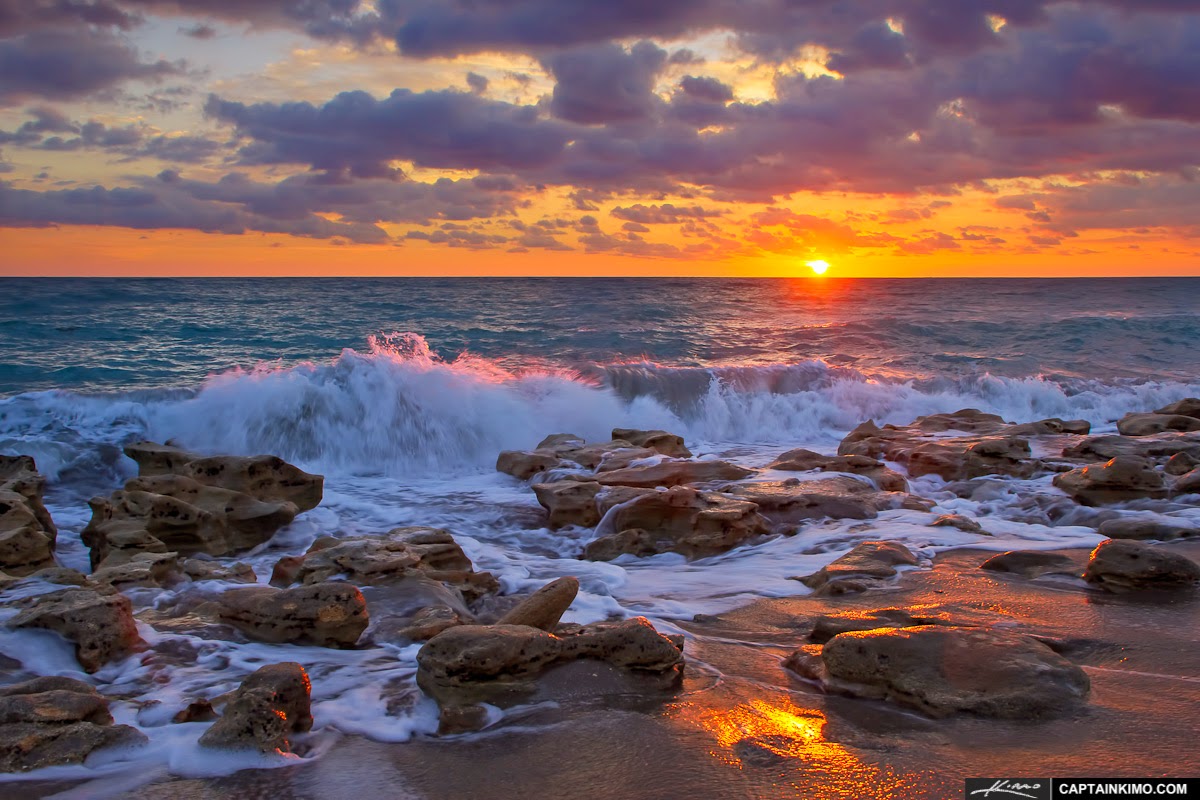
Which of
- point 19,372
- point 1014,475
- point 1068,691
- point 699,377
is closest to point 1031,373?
point 699,377

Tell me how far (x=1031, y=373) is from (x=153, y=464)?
21271mm

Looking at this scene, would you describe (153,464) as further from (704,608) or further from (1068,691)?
(1068,691)

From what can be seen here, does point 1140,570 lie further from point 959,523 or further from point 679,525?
point 679,525

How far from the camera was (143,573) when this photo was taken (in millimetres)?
5754

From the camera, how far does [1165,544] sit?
6.25m

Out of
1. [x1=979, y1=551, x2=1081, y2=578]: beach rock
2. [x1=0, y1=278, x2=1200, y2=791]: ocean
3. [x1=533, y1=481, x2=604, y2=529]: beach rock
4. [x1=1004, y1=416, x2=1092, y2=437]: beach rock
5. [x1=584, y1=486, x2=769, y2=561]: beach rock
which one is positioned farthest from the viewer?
[x1=1004, y1=416, x2=1092, y2=437]: beach rock

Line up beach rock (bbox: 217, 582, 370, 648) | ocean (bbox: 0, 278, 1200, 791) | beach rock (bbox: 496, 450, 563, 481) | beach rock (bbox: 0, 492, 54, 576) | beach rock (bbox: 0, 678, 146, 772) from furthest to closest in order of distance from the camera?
1. beach rock (bbox: 496, 450, 563, 481)
2. beach rock (bbox: 0, 492, 54, 576)
3. ocean (bbox: 0, 278, 1200, 791)
4. beach rock (bbox: 217, 582, 370, 648)
5. beach rock (bbox: 0, 678, 146, 772)

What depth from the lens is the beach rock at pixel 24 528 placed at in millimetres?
6227

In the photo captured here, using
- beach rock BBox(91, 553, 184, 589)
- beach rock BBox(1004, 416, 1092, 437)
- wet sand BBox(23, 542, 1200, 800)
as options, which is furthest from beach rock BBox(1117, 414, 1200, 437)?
beach rock BBox(91, 553, 184, 589)

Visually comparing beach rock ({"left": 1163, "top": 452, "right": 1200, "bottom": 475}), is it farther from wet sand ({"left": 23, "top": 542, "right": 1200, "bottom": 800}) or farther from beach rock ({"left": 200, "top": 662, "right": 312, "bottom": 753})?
beach rock ({"left": 200, "top": 662, "right": 312, "bottom": 753})

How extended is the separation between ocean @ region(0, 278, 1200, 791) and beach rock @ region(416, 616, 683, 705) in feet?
0.69

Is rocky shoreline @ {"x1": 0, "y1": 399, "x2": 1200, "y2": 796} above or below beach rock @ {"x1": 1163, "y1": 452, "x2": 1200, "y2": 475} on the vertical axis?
below

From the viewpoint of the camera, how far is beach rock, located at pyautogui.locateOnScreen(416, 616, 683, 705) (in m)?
3.84

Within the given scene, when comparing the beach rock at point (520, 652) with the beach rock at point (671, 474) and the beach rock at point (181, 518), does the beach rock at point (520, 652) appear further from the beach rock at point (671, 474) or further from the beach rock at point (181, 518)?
the beach rock at point (671, 474)
